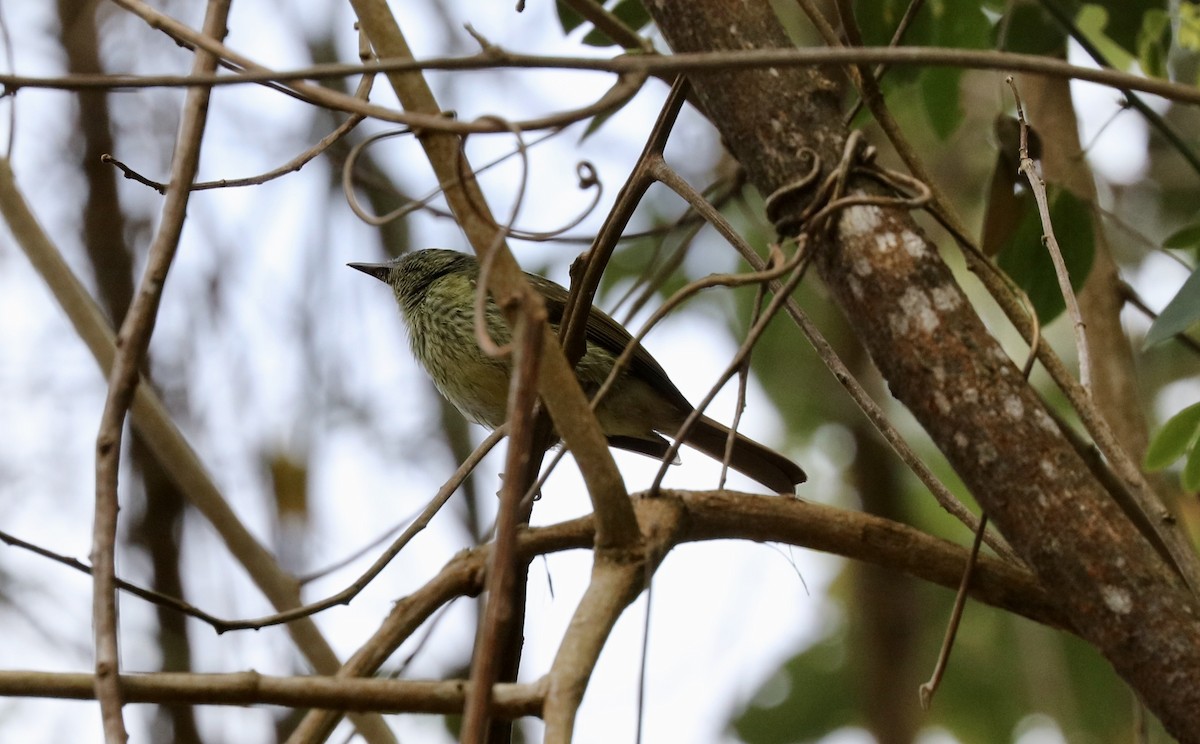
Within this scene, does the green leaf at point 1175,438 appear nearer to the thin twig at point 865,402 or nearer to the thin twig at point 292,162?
the thin twig at point 865,402

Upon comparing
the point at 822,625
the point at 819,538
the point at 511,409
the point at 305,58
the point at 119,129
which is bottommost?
the point at 511,409

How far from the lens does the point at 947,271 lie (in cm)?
157

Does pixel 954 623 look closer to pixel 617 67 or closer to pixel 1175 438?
pixel 1175 438

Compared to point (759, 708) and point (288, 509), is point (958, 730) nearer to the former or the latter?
point (759, 708)

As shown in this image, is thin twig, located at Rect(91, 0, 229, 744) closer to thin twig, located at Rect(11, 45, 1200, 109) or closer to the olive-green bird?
thin twig, located at Rect(11, 45, 1200, 109)

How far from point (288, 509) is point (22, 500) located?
0.84 meters

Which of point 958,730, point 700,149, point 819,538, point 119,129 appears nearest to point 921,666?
point 958,730

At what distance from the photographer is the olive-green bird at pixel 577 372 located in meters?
3.36

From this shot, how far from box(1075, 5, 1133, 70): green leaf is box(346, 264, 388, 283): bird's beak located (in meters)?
2.18

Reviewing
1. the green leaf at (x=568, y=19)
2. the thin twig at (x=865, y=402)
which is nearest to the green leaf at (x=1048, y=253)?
the thin twig at (x=865, y=402)

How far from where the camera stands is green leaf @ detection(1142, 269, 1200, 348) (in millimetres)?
1713

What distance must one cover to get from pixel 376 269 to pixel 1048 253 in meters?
2.31

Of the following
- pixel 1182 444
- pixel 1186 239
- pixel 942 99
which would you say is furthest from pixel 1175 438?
pixel 942 99

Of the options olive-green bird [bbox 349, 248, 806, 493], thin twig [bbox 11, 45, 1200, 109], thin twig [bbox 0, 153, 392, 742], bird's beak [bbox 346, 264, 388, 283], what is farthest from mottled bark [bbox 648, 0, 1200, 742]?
bird's beak [bbox 346, 264, 388, 283]
